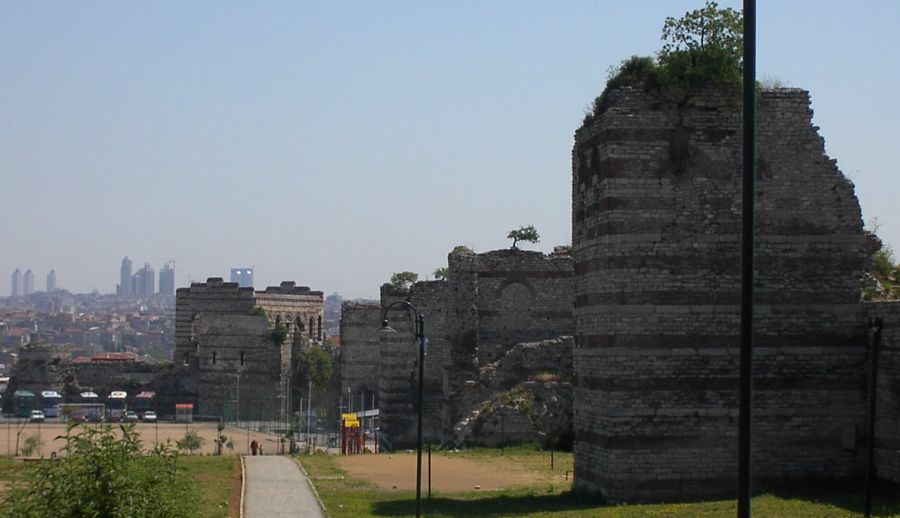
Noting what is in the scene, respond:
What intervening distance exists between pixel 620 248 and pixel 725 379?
2.51 m

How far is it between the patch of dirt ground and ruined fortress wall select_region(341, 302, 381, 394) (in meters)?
26.6

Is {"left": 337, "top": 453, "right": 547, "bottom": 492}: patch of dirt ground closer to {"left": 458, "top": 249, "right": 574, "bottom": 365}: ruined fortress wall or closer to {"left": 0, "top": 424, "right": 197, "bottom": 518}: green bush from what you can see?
{"left": 458, "top": 249, "right": 574, "bottom": 365}: ruined fortress wall

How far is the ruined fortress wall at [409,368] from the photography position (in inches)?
1807

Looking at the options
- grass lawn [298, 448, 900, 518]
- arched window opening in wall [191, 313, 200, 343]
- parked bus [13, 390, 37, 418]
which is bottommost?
parked bus [13, 390, 37, 418]

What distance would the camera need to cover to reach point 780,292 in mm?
20500

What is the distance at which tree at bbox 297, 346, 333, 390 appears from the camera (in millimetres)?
63594

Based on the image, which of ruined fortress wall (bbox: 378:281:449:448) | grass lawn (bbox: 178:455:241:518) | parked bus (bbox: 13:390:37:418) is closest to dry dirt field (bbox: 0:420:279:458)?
ruined fortress wall (bbox: 378:281:449:448)

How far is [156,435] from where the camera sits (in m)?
43.2

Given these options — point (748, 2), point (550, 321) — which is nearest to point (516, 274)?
point (550, 321)

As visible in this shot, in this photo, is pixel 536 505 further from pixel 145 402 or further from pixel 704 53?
pixel 145 402

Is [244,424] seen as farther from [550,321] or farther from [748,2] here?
[748,2]

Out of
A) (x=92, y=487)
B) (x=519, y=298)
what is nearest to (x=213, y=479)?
(x=92, y=487)

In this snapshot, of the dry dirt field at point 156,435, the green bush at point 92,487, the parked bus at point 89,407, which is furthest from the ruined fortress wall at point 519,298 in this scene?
the green bush at point 92,487

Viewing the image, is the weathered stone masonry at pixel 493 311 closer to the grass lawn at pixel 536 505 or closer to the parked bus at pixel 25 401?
the grass lawn at pixel 536 505
